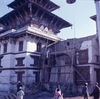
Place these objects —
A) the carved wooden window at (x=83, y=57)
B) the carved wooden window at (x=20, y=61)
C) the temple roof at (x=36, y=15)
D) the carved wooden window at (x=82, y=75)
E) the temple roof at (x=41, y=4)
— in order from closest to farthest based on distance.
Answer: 1. the carved wooden window at (x=82, y=75)
2. the carved wooden window at (x=83, y=57)
3. the carved wooden window at (x=20, y=61)
4. the temple roof at (x=36, y=15)
5. the temple roof at (x=41, y=4)

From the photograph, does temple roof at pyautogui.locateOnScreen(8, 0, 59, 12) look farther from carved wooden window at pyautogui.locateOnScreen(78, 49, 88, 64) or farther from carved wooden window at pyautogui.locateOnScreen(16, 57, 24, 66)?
carved wooden window at pyautogui.locateOnScreen(78, 49, 88, 64)

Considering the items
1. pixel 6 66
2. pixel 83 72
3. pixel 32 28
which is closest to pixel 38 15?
pixel 32 28

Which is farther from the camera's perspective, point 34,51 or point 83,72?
point 34,51

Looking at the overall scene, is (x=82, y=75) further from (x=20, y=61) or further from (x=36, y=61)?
(x=20, y=61)

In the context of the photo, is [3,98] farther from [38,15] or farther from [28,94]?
[38,15]

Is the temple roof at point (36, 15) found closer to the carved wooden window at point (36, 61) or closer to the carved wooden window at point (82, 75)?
the carved wooden window at point (36, 61)

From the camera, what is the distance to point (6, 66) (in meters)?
26.8

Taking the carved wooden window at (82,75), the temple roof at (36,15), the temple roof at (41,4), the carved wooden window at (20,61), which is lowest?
the carved wooden window at (82,75)

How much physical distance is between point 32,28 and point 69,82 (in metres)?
9.41

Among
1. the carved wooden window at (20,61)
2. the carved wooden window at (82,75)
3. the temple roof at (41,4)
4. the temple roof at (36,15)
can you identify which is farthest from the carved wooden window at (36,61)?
the temple roof at (41,4)

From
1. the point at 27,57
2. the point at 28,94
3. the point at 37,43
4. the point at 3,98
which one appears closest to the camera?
the point at 3,98

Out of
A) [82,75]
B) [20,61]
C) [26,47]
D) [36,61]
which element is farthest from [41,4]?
[82,75]

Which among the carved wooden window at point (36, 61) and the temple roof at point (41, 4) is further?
the temple roof at point (41, 4)

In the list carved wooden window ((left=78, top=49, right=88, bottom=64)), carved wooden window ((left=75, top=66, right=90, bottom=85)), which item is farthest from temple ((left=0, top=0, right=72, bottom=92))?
carved wooden window ((left=78, top=49, right=88, bottom=64))
